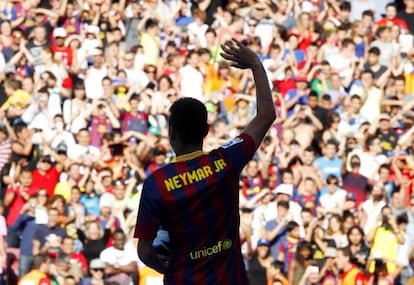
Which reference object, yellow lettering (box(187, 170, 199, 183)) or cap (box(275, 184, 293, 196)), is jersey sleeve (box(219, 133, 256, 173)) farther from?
cap (box(275, 184, 293, 196))

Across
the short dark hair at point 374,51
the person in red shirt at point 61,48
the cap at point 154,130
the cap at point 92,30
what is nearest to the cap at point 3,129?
the person in red shirt at point 61,48

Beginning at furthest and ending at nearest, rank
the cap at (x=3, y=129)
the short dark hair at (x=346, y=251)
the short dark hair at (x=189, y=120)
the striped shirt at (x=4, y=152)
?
the cap at (x=3, y=129)
the striped shirt at (x=4, y=152)
the short dark hair at (x=346, y=251)
the short dark hair at (x=189, y=120)

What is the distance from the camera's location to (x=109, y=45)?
1734 cm

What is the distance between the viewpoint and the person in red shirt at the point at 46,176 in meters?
15.1

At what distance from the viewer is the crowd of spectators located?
1398 cm

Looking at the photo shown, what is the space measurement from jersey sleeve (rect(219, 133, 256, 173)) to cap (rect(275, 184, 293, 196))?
9653 millimetres

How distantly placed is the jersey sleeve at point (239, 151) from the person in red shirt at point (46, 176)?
10.2 m

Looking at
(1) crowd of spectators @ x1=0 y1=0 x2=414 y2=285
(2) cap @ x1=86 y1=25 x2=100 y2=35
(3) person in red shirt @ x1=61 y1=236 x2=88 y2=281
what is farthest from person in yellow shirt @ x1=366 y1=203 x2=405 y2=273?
(2) cap @ x1=86 y1=25 x2=100 y2=35

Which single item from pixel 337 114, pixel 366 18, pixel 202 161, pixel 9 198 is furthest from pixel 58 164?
pixel 202 161

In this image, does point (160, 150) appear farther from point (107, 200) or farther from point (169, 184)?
point (169, 184)

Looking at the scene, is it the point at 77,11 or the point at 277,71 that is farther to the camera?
the point at 77,11

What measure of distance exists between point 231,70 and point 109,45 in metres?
1.83

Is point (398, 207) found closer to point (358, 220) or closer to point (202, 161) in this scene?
point (358, 220)

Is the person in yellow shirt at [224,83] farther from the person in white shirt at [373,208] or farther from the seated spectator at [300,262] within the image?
the seated spectator at [300,262]
